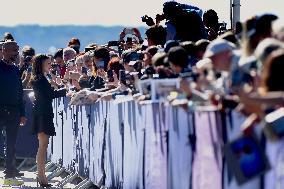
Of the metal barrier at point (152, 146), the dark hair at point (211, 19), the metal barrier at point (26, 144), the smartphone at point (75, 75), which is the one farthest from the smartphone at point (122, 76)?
the metal barrier at point (26, 144)

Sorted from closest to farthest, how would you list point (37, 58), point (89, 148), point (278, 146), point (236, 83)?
1. point (278, 146)
2. point (236, 83)
3. point (89, 148)
4. point (37, 58)

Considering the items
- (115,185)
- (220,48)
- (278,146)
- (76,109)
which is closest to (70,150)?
(76,109)

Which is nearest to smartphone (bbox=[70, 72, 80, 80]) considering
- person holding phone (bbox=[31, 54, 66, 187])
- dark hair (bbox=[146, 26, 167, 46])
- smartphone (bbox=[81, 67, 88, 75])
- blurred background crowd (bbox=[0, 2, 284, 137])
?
blurred background crowd (bbox=[0, 2, 284, 137])

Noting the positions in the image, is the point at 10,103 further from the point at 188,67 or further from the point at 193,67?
the point at 193,67

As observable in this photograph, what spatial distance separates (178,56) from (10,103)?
899 centimetres

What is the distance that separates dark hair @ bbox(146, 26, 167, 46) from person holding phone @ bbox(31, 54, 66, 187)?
3994 millimetres

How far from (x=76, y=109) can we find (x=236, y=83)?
9.30 metres

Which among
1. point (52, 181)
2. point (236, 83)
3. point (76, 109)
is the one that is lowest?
point (52, 181)

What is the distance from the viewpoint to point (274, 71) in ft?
18.8

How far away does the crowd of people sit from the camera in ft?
20.4

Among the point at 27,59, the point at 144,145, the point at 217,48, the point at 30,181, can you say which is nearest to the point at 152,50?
the point at 144,145

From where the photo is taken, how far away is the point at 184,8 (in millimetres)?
12727

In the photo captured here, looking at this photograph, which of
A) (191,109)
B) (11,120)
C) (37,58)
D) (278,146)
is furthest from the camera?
(11,120)

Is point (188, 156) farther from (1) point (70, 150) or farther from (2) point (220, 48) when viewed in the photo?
(1) point (70, 150)
